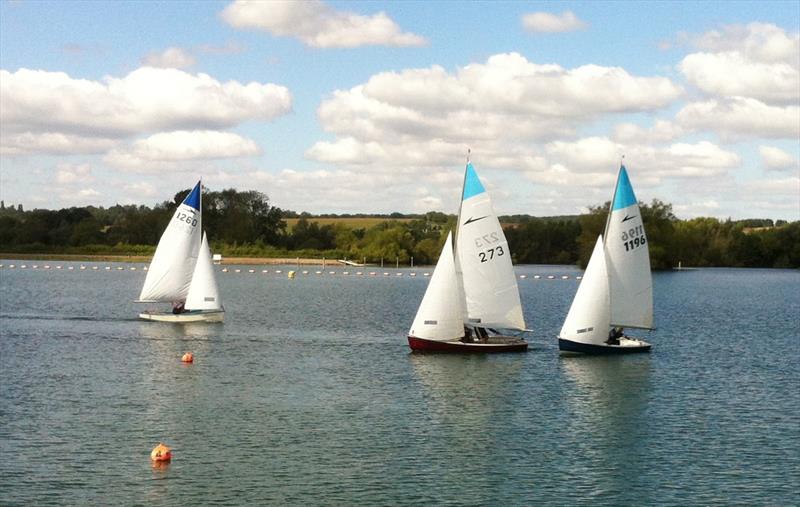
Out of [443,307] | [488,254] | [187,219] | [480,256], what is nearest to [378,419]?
[443,307]

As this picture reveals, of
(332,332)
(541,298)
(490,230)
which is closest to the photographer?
(490,230)

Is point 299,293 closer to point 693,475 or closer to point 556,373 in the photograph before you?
point 556,373

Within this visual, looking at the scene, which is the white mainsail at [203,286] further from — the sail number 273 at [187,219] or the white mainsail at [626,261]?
the white mainsail at [626,261]

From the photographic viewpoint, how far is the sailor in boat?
61281 mm

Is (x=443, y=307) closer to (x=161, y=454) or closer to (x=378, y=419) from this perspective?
(x=378, y=419)

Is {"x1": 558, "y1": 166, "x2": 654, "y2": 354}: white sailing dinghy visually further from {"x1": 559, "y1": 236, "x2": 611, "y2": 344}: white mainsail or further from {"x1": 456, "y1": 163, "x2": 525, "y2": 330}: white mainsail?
{"x1": 456, "y1": 163, "x2": 525, "y2": 330}: white mainsail

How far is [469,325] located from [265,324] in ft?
93.1

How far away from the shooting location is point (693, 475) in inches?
1366

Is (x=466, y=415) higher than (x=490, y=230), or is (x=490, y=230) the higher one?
(x=490, y=230)

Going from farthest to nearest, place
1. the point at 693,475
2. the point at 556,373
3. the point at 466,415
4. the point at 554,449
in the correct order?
1. the point at 556,373
2. the point at 466,415
3. the point at 554,449
4. the point at 693,475

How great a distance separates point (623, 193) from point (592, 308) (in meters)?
7.75

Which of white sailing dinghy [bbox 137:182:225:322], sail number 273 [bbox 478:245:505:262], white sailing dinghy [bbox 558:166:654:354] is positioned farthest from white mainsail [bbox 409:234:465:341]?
white sailing dinghy [bbox 137:182:225:322]

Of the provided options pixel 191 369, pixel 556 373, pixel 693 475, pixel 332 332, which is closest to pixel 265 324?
pixel 332 332

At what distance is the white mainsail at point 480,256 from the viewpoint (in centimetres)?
6031
